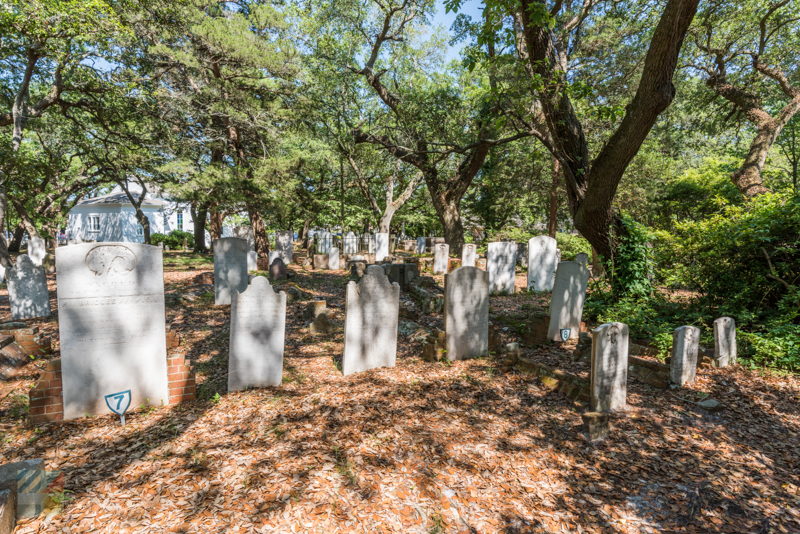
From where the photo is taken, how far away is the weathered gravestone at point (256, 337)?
466cm

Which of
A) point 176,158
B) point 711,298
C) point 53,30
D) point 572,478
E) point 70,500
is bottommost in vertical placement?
point 572,478

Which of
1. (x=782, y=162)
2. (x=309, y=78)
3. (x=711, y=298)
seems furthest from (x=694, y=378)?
(x=782, y=162)

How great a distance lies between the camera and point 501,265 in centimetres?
1162

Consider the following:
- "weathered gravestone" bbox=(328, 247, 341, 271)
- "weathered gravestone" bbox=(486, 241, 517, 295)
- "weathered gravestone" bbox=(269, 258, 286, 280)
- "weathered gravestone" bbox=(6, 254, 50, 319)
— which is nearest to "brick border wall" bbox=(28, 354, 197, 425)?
"weathered gravestone" bbox=(6, 254, 50, 319)

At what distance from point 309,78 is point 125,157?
937 centimetres

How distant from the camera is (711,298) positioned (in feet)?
23.7

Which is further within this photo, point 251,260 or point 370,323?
point 251,260

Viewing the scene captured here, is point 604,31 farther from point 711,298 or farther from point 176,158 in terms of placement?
point 176,158

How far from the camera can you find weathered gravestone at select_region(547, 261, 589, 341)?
697cm

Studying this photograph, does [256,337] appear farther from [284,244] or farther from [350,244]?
[350,244]

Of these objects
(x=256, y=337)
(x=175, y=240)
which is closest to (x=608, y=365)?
(x=256, y=337)

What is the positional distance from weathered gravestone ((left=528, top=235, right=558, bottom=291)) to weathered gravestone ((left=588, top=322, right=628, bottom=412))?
7795 mm

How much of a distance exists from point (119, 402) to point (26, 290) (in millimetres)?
6963

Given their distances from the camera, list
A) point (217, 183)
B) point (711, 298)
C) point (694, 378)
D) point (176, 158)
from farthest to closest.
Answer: point (176, 158)
point (217, 183)
point (711, 298)
point (694, 378)
